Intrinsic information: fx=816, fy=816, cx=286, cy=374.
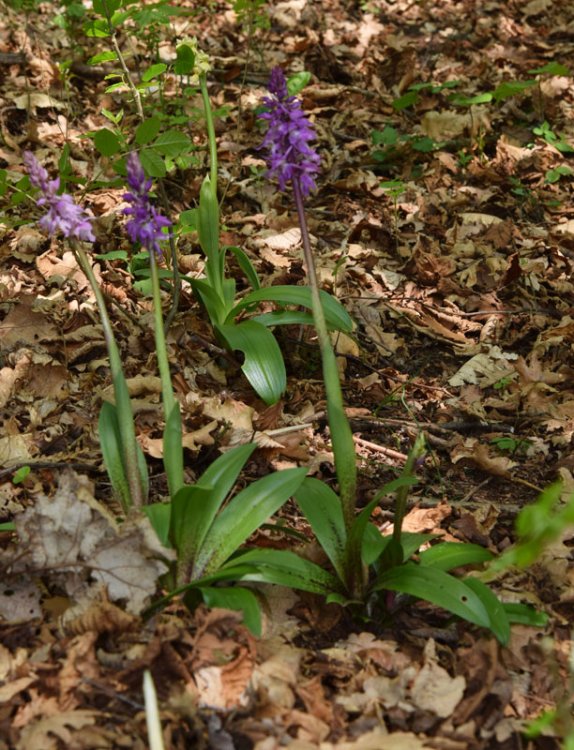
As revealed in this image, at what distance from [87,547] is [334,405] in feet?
2.71

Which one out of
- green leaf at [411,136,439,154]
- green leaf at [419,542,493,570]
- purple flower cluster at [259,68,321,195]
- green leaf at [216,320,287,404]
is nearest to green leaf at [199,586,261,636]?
green leaf at [419,542,493,570]

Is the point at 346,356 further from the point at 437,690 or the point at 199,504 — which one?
the point at 437,690

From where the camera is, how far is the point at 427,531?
2.99m

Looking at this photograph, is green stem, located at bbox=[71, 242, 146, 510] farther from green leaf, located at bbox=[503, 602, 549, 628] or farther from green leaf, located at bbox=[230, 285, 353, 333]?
green leaf, located at bbox=[230, 285, 353, 333]

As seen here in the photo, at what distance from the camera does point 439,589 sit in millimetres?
2318

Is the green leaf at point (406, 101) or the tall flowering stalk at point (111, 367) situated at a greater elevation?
the tall flowering stalk at point (111, 367)

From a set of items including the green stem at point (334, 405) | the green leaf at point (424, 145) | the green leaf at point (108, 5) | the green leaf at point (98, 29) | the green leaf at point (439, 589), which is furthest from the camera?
the green leaf at point (424, 145)

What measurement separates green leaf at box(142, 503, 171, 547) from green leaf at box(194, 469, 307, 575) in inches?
5.7

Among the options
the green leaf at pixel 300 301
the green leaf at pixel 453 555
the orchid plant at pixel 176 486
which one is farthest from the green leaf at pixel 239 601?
the green leaf at pixel 300 301

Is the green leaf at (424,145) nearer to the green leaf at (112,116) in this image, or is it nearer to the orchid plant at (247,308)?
the orchid plant at (247,308)

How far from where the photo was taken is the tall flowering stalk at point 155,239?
92.7 inches

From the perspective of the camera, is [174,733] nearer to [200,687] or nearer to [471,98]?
[200,687]

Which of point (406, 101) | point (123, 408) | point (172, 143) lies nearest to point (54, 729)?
point (123, 408)

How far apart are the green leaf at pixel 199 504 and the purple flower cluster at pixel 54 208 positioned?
2.57 feet
